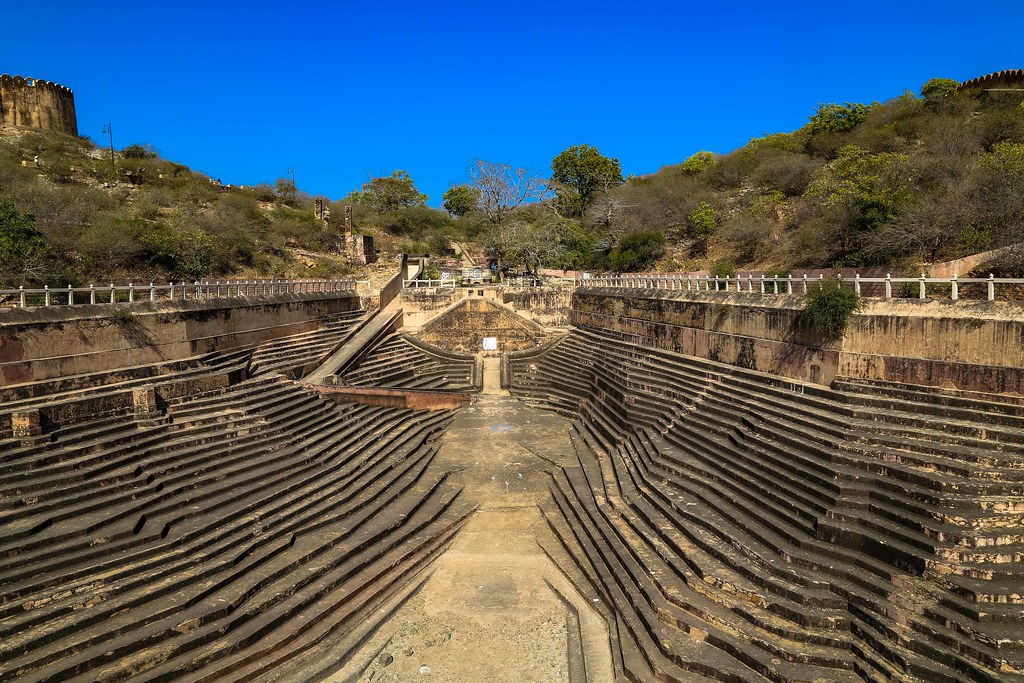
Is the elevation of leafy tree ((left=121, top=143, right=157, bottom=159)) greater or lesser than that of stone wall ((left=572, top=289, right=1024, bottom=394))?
greater

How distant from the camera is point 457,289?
2958cm

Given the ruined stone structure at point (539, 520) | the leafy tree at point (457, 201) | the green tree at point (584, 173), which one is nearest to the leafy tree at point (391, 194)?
the leafy tree at point (457, 201)

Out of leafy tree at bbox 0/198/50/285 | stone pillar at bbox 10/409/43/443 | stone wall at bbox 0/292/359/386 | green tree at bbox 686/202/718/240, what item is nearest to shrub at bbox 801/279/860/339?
stone pillar at bbox 10/409/43/443

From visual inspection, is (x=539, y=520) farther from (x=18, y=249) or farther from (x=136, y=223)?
(x=136, y=223)

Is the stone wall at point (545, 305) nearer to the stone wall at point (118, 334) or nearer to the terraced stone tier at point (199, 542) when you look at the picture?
the stone wall at point (118, 334)

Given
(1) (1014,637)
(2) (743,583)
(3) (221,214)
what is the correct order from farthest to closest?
(3) (221,214) < (2) (743,583) < (1) (1014,637)

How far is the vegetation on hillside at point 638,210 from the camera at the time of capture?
17.8 m

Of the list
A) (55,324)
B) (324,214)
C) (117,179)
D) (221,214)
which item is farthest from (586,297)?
(117,179)

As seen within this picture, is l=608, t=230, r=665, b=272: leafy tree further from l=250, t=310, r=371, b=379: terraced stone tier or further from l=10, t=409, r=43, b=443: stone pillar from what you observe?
l=10, t=409, r=43, b=443: stone pillar

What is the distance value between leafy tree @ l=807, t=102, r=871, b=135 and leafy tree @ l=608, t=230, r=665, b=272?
14.3 metres

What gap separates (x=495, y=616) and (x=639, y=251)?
99.6 feet

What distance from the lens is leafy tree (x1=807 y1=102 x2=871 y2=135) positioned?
1490 inches

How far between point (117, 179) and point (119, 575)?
124ft

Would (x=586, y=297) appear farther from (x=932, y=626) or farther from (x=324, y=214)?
(x=324, y=214)
